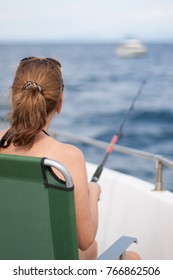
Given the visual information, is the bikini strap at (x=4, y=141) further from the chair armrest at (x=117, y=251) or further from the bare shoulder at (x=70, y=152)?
the chair armrest at (x=117, y=251)

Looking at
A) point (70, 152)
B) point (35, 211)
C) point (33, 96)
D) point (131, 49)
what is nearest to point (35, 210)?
point (35, 211)

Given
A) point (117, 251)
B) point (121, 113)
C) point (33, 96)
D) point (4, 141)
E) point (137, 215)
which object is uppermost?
point (33, 96)

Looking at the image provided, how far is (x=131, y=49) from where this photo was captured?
59.8 m

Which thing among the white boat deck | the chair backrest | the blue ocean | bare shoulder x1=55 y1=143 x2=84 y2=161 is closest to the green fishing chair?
the chair backrest

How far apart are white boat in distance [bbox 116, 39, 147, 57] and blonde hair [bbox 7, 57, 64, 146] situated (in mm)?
58285

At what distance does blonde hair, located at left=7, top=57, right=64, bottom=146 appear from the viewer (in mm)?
1718

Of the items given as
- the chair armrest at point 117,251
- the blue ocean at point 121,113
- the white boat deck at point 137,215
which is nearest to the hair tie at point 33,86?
the chair armrest at point 117,251

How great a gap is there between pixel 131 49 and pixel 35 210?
5900 cm

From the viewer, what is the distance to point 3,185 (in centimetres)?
167

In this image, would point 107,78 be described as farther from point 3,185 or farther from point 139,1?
point 3,185

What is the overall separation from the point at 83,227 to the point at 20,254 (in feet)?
0.62

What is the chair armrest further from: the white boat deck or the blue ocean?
the blue ocean

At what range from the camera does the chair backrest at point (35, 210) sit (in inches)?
63.1

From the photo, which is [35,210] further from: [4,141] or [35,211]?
[4,141]
